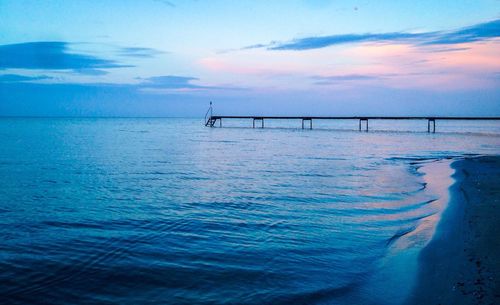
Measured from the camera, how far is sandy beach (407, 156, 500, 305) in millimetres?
4941

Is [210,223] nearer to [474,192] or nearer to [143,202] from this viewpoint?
[143,202]

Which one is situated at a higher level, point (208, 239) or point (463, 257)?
point (463, 257)

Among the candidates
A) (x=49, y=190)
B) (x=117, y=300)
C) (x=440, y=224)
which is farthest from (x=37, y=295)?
(x=49, y=190)

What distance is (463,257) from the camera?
6.35 metres

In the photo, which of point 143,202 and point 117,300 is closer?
point 117,300

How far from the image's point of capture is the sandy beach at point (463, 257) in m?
4.94

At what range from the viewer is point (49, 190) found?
13367mm

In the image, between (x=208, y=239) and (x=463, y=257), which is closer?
(x=463, y=257)

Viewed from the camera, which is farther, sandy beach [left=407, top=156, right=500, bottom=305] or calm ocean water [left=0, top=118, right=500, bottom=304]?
calm ocean water [left=0, top=118, right=500, bottom=304]

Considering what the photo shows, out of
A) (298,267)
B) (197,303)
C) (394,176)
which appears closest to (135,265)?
(197,303)

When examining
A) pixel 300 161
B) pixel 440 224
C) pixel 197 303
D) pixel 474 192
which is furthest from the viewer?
pixel 300 161

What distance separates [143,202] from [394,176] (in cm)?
1181

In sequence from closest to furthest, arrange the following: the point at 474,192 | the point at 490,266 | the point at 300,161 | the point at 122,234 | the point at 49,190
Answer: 1. the point at 490,266
2. the point at 122,234
3. the point at 474,192
4. the point at 49,190
5. the point at 300,161

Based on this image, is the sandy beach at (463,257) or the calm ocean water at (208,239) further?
the calm ocean water at (208,239)
